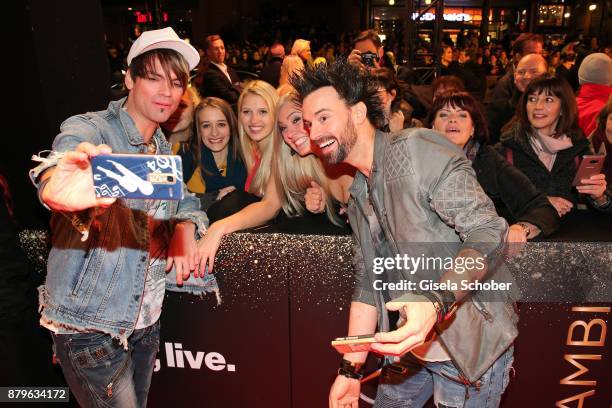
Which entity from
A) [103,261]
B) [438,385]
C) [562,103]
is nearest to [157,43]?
[103,261]

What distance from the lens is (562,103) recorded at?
2701 mm

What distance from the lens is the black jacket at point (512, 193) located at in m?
2.21

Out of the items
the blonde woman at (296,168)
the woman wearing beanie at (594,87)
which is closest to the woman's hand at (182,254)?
the blonde woman at (296,168)

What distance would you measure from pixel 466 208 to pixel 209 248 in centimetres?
119

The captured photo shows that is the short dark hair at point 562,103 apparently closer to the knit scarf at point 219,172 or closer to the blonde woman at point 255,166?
the blonde woman at point 255,166

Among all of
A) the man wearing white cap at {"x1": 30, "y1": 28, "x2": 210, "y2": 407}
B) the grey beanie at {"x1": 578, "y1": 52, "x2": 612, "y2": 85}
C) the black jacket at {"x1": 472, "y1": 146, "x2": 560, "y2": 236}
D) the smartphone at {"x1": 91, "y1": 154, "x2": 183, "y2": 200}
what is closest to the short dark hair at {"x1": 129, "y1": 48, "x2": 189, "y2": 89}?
the man wearing white cap at {"x1": 30, "y1": 28, "x2": 210, "y2": 407}

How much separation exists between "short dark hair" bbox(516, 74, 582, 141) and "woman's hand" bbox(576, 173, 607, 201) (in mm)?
437

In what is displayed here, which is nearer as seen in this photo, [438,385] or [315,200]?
[438,385]

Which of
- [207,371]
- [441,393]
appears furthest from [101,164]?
[207,371]

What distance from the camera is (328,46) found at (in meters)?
13.6

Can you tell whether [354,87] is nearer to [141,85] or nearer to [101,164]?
[141,85]

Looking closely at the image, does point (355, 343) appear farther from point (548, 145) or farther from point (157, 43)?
point (548, 145)

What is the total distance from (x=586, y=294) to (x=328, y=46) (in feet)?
40.7

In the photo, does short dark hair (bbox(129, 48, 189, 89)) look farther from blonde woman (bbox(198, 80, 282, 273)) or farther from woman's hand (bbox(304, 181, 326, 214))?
woman's hand (bbox(304, 181, 326, 214))
